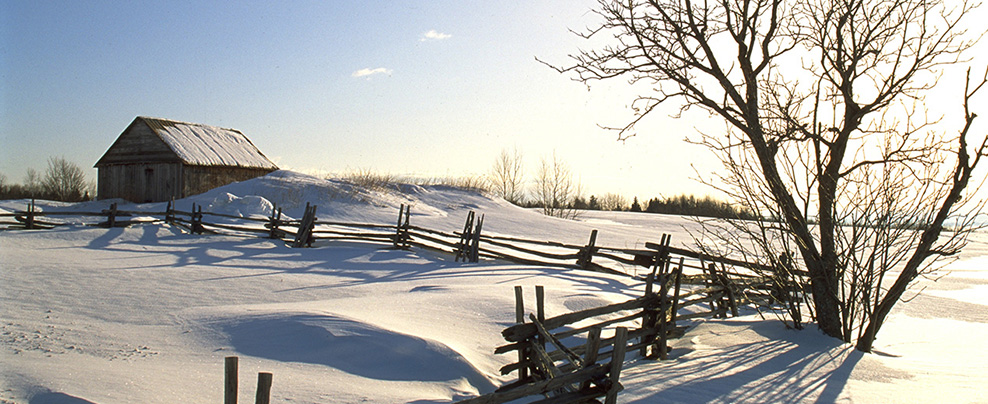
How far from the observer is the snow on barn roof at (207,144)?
77.5 ft

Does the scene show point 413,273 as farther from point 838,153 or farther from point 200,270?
point 838,153

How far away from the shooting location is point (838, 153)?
686 cm

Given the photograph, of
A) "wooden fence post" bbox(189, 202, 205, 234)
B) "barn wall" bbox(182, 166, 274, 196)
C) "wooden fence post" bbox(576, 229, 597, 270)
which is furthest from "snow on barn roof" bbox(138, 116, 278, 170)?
"wooden fence post" bbox(576, 229, 597, 270)

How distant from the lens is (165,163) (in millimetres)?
23188

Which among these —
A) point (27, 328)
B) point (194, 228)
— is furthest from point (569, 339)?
point (194, 228)

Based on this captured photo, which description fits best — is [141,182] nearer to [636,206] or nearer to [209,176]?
[209,176]

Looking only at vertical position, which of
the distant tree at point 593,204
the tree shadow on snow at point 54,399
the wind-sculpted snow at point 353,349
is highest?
the distant tree at point 593,204

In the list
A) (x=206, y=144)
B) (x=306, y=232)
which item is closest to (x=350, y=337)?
(x=306, y=232)

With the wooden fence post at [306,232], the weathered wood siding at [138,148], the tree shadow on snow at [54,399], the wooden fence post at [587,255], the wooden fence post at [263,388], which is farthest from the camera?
the weathered wood siding at [138,148]

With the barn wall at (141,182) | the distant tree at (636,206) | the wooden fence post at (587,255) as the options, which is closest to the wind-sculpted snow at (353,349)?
the wooden fence post at (587,255)

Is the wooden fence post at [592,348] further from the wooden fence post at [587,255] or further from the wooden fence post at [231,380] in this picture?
the wooden fence post at [587,255]

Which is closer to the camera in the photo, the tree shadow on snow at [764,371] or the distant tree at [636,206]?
the tree shadow on snow at [764,371]

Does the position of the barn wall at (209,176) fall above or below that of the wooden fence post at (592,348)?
above

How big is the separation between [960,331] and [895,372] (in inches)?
155
